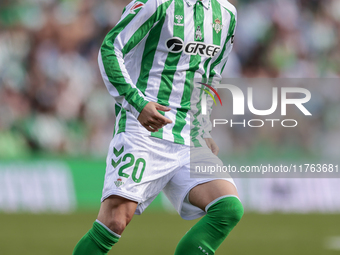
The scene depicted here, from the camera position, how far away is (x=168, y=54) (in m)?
3.08

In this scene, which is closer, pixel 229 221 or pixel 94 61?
pixel 229 221

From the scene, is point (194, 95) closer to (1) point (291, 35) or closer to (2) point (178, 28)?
(2) point (178, 28)

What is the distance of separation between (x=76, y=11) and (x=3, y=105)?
2.00 metres

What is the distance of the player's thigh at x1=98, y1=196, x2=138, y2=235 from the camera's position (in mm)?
2828

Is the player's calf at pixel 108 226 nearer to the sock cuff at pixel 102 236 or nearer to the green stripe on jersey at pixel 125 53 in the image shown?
the sock cuff at pixel 102 236

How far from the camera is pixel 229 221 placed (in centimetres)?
292

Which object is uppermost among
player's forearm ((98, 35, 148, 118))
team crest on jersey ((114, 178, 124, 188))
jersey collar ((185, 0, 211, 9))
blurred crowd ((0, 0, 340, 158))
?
jersey collar ((185, 0, 211, 9))

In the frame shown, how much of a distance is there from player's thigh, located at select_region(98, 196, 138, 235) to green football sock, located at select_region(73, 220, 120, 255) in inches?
1.1

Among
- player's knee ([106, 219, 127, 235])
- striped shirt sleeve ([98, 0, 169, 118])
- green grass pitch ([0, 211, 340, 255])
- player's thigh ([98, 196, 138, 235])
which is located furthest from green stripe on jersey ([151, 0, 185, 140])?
green grass pitch ([0, 211, 340, 255])

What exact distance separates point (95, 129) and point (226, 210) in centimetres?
559

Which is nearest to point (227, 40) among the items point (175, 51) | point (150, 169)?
point (175, 51)

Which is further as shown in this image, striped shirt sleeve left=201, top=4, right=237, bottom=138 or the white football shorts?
striped shirt sleeve left=201, top=4, right=237, bottom=138

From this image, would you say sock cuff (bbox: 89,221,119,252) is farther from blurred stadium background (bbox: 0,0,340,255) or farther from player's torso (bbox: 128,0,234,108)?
blurred stadium background (bbox: 0,0,340,255)

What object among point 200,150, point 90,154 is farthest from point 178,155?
point 90,154
